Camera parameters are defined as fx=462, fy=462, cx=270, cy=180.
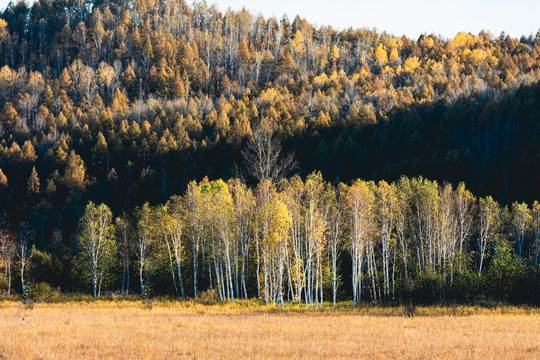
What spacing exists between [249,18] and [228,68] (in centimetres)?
4443

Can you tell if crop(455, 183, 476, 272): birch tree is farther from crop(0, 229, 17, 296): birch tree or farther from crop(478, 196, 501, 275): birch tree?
crop(0, 229, 17, 296): birch tree

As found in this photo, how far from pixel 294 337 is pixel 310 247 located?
16.1m

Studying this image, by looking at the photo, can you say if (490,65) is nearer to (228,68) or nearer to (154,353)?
(228,68)

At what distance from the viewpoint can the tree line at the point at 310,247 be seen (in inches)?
1433

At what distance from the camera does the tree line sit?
3641 centimetres

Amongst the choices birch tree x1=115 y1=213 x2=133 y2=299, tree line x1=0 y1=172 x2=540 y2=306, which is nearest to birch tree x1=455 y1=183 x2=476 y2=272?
tree line x1=0 y1=172 x2=540 y2=306

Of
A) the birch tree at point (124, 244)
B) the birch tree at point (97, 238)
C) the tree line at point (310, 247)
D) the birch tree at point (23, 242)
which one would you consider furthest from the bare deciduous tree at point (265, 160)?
the birch tree at point (23, 242)

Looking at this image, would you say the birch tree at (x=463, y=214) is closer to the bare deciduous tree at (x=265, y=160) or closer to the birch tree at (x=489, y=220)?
the birch tree at (x=489, y=220)

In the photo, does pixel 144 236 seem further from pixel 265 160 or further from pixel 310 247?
pixel 310 247

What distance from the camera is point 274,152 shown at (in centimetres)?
7644

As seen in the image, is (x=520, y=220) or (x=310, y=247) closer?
(x=310, y=247)

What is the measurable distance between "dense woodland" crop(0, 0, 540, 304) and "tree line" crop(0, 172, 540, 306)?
26 centimetres

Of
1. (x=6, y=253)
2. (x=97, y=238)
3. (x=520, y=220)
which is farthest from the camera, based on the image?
(x=520, y=220)

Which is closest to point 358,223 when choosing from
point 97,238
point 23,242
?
point 97,238
